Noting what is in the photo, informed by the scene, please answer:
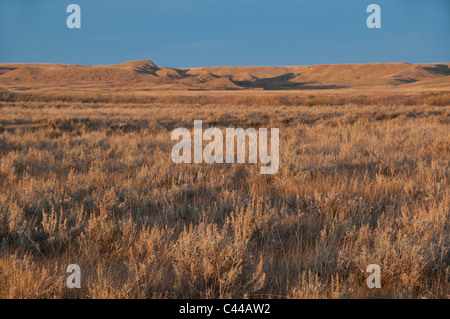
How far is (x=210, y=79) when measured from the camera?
403ft

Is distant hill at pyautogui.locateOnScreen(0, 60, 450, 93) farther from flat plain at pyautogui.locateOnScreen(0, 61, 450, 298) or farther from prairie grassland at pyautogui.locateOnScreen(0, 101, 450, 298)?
prairie grassland at pyautogui.locateOnScreen(0, 101, 450, 298)

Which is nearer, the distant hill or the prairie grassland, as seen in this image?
the prairie grassland

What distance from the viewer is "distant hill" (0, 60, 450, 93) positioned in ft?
322

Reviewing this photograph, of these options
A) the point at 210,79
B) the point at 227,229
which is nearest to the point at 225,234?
the point at 227,229

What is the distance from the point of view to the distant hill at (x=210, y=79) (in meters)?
98.2

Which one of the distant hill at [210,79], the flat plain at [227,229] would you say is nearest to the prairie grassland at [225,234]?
the flat plain at [227,229]

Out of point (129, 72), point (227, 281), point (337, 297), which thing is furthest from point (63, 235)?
point (129, 72)

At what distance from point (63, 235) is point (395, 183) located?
14.2 ft

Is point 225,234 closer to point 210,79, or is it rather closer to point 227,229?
point 227,229

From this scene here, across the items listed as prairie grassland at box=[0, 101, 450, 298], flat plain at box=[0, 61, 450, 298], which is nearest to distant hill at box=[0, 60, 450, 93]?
flat plain at box=[0, 61, 450, 298]

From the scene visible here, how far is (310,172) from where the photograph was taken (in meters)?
5.61

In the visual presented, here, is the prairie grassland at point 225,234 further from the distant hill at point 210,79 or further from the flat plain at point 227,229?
the distant hill at point 210,79

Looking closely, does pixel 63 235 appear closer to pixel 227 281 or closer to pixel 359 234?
pixel 227 281

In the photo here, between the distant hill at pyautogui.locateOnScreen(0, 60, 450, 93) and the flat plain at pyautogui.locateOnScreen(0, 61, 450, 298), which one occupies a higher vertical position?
the distant hill at pyautogui.locateOnScreen(0, 60, 450, 93)
